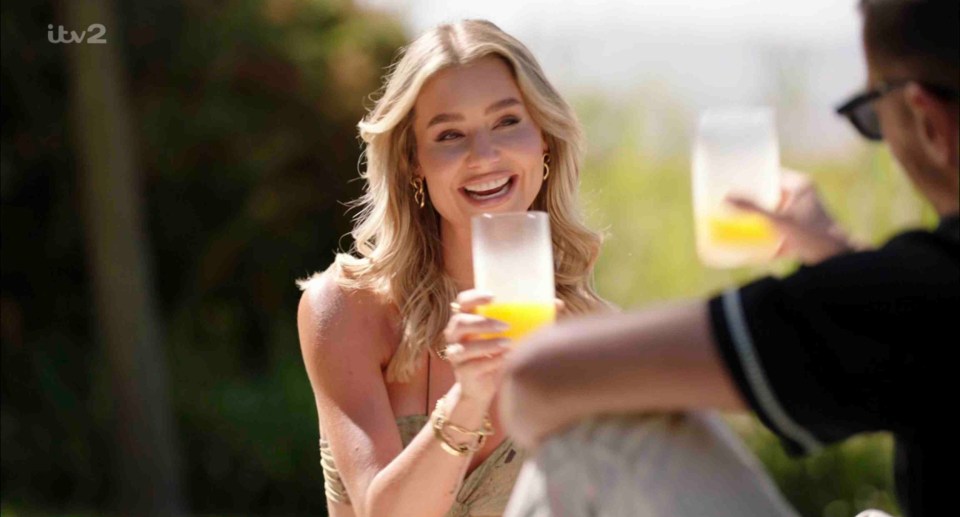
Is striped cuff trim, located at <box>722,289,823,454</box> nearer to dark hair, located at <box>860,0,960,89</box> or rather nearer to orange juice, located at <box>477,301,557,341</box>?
dark hair, located at <box>860,0,960,89</box>

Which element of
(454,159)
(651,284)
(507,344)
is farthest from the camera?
(651,284)

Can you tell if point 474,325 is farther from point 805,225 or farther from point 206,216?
point 206,216

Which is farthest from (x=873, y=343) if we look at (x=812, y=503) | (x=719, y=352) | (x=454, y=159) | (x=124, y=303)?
(x=124, y=303)

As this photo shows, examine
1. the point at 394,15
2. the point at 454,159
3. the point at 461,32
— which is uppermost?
the point at 394,15

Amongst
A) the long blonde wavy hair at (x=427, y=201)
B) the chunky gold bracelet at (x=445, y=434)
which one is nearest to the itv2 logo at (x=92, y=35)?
the long blonde wavy hair at (x=427, y=201)

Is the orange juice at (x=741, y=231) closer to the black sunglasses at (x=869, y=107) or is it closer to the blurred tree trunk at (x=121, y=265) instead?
the black sunglasses at (x=869, y=107)

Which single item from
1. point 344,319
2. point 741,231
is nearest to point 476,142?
point 344,319

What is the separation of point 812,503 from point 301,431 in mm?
3220

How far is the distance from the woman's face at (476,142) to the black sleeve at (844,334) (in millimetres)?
1722

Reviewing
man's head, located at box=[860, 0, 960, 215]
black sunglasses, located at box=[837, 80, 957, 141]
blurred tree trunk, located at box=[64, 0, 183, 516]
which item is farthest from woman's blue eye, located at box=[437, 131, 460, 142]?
blurred tree trunk, located at box=[64, 0, 183, 516]

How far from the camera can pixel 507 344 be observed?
2.76 m

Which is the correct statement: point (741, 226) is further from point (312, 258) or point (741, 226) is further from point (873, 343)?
point (312, 258)

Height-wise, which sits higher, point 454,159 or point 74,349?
point 454,159

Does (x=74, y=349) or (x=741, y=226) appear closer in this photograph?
(x=741, y=226)
